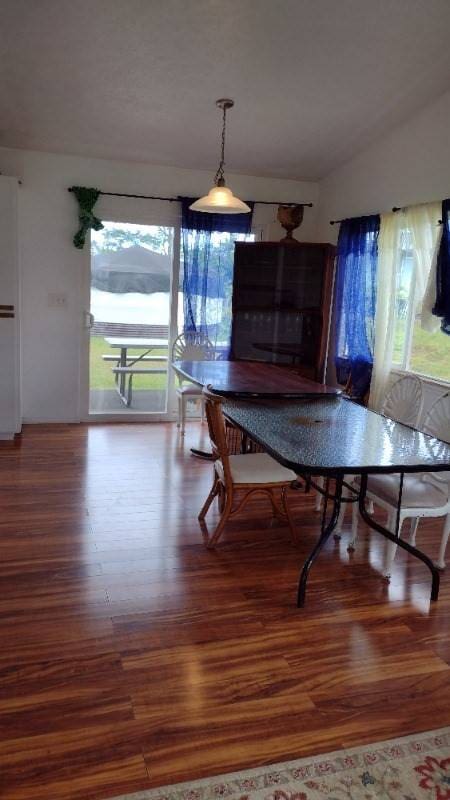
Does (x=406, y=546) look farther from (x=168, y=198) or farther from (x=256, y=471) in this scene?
(x=168, y=198)

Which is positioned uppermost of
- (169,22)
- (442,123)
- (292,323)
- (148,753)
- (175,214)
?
(169,22)

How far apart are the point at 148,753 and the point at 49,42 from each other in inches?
145

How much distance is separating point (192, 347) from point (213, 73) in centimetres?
240

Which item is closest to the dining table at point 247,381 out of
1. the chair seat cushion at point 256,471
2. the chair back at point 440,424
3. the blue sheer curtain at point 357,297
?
the chair seat cushion at point 256,471

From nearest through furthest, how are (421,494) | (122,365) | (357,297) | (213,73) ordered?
(421,494) < (213,73) < (357,297) < (122,365)

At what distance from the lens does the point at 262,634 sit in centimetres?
238

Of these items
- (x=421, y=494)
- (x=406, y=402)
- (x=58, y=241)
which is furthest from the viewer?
(x=58, y=241)

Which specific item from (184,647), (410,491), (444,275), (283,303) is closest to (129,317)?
(283,303)

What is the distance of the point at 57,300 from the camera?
538cm

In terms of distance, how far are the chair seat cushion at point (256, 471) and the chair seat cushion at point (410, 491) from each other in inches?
17.2

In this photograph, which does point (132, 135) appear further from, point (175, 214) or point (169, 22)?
point (169, 22)

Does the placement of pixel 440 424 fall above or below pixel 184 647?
above

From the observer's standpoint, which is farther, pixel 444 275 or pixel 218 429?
pixel 444 275

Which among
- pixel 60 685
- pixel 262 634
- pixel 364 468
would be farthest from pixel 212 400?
pixel 60 685
